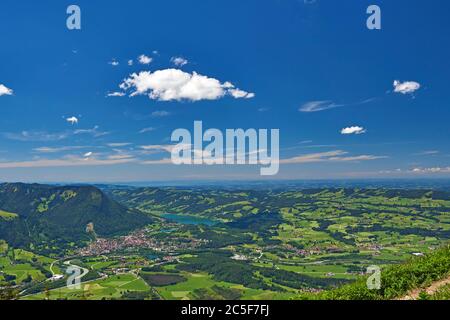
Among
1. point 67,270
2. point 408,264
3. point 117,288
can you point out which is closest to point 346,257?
point 117,288

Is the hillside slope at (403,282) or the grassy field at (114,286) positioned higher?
the hillside slope at (403,282)

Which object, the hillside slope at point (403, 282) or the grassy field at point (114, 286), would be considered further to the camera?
the grassy field at point (114, 286)

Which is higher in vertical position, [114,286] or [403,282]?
[403,282]

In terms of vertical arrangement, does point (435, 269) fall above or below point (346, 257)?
above

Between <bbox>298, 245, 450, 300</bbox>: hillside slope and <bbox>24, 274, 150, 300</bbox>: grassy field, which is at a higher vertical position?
<bbox>298, 245, 450, 300</bbox>: hillside slope

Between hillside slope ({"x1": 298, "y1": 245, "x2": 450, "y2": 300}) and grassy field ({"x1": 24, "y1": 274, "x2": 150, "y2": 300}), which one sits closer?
hillside slope ({"x1": 298, "y1": 245, "x2": 450, "y2": 300})

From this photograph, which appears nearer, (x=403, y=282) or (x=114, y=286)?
(x=403, y=282)
